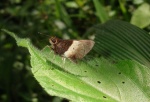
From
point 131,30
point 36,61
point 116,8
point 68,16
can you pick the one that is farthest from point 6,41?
point 36,61

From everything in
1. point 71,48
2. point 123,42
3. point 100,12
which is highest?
point 71,48

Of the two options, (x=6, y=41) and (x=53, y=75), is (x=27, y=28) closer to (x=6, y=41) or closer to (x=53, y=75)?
(x=6, y=41)

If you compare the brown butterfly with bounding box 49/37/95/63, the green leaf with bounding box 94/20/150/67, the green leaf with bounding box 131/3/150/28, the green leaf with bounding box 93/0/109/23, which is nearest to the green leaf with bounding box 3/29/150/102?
the brown butterfly with bounding box 49/37/95/63

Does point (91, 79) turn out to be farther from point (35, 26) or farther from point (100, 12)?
point (35, 26)

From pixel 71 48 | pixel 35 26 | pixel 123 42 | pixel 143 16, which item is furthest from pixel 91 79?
pixel 35 26

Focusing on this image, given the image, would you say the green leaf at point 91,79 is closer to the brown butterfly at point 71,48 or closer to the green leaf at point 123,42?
the brown butterfly at point 71,48
